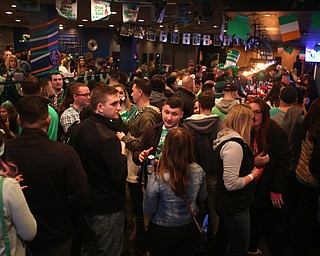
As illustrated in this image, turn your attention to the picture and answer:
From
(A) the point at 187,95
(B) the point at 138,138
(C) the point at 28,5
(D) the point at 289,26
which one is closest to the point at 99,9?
(C) the point at 28,5

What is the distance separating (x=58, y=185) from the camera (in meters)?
2.41

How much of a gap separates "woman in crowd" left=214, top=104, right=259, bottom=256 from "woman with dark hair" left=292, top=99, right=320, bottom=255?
905 millimetres

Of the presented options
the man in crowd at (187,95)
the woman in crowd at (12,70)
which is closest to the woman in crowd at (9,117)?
the man in crowd at (187,95)

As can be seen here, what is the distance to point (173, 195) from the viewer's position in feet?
8.79

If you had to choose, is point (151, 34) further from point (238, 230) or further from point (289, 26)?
point (238, 230)

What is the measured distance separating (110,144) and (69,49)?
793 inches

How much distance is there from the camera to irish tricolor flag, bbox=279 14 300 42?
5.37 metres

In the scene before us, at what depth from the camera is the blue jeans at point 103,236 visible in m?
2.96

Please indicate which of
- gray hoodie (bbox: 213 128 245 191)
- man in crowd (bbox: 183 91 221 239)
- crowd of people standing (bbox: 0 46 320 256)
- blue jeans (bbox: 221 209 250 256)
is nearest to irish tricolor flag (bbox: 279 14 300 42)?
crowd of people standing (bbox: 0 46 320 256)

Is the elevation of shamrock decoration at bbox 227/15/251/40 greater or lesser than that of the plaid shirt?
greater

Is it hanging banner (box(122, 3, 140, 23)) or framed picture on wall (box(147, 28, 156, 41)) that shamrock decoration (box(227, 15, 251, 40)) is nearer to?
hanging banner (box(122, 3, 140, 23))

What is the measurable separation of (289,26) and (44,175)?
4457mm

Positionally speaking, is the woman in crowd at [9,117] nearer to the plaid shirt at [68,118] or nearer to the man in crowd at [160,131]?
the plaid shirt at [68,118]

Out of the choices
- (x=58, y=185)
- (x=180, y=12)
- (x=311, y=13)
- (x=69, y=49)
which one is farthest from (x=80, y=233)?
(x=69, y=49)
